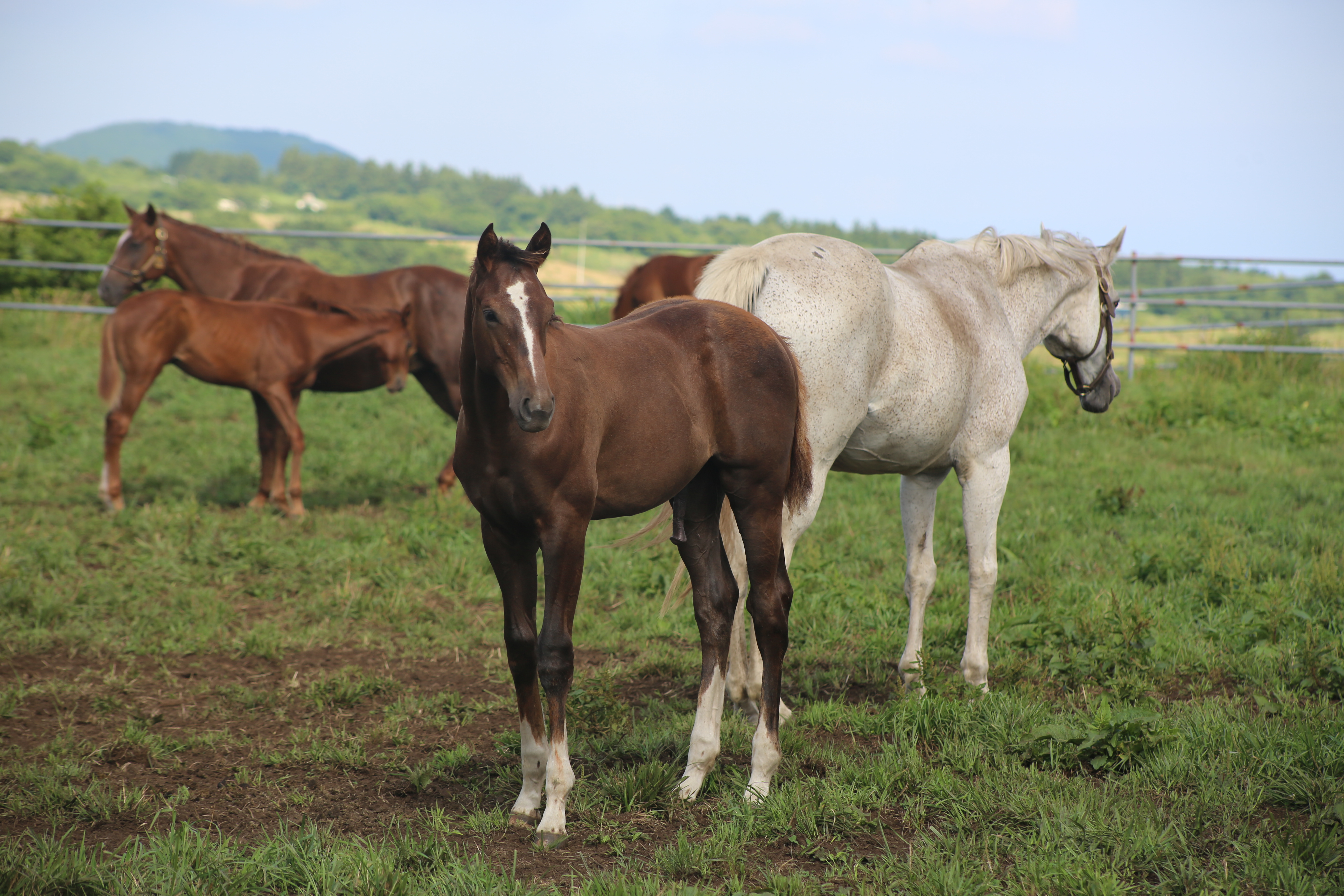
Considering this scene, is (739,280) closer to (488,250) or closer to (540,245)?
(540,245)

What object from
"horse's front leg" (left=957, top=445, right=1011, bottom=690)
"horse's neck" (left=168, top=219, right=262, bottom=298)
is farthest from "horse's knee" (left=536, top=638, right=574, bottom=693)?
"horse's neck" (left=168, top=219, right=262, bottom=298)

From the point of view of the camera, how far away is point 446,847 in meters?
3.01

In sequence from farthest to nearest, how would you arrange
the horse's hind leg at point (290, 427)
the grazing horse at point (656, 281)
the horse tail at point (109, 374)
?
the grazing horse at point (656, 281)
the horse tail at point (109, 374)
the horse's hind leg at point (290, 427)

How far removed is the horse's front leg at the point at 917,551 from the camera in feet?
15.8

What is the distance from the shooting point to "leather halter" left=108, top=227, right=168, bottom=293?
9.29 meters

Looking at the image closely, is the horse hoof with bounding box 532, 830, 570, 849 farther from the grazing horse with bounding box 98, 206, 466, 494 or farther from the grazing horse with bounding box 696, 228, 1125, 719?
the grazing horse with bounding box 98, 206, 466, 494

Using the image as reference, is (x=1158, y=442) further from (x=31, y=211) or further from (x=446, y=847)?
(x=31, y=211)

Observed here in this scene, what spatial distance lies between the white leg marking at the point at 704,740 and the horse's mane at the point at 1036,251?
2.85m

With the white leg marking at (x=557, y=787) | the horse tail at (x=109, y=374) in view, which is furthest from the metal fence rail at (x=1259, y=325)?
the horse tail at (x=109, y=374)

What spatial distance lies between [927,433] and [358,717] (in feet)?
9.67

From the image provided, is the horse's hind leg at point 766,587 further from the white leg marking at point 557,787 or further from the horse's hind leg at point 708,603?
the white leg marking at point 557,787

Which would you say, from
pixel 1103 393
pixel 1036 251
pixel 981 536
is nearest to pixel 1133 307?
pixel 1103 393

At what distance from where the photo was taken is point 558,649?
10.3 feet

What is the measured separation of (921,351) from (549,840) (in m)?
2.60
